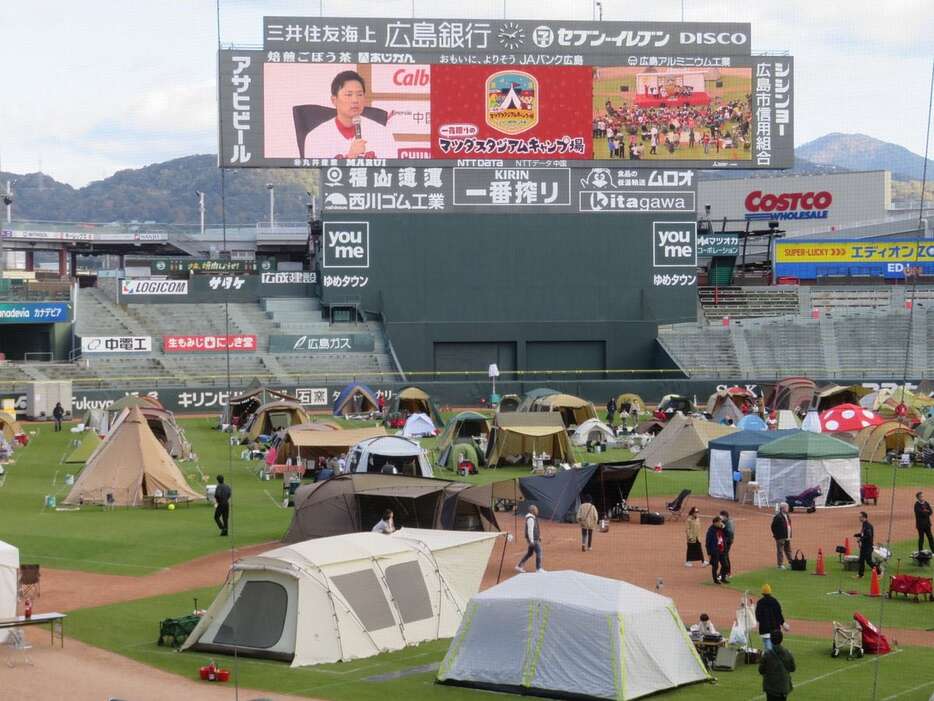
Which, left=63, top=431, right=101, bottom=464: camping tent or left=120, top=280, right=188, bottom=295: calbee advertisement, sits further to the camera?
left=120, top=280, right=188, bottom=295: calbee advertisement

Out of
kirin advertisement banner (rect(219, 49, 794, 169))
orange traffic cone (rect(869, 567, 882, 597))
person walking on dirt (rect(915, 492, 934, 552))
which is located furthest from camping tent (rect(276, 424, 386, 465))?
kirin advertisement banner (rect(219, 49, 794, 169))

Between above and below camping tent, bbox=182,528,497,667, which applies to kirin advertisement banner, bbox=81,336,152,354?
above

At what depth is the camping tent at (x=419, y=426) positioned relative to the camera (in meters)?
51.0

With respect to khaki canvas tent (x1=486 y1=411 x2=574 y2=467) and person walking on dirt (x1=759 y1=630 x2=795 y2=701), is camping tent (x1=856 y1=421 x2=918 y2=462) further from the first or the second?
person walking on dirt (x1=759 y1=630 x2=795 y2=701)

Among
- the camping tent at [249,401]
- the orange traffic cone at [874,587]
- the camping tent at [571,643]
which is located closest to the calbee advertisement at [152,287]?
the camping tent at [249,401]

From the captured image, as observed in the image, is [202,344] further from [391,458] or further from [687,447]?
[391,458]

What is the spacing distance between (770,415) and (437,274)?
68.8 ft

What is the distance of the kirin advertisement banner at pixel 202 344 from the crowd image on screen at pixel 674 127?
19.7 metres

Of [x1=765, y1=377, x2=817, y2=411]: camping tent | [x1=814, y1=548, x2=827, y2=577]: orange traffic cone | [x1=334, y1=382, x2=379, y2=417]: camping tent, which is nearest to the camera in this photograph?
[x1=814, y1=548, x2=827, y2=577]: orange traffic cone

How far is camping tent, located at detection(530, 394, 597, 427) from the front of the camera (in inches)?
2068

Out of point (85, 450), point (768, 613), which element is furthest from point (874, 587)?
point (85, 450)

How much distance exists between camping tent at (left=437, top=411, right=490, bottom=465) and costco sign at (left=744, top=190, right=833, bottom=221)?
65.7 metres

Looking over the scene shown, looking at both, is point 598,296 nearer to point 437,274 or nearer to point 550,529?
point 437,274

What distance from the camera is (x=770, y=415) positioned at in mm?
55344
